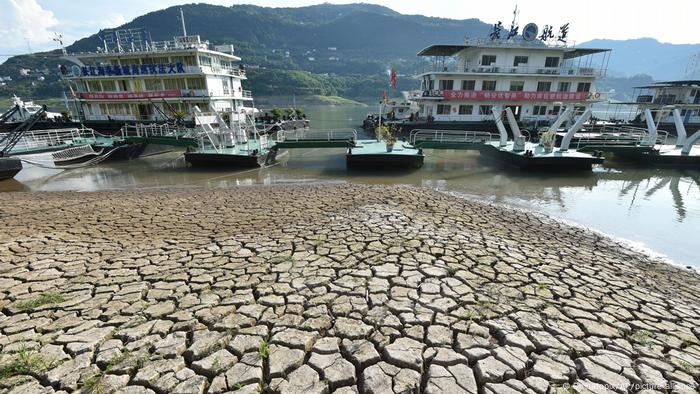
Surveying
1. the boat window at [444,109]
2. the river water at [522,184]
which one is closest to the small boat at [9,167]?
the river water at [522,184]

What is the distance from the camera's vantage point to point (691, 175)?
17.6 meters

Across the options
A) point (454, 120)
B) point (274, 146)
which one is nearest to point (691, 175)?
point (454, 120)

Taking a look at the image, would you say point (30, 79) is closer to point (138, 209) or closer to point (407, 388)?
point (138, 209)

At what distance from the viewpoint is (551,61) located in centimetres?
3000

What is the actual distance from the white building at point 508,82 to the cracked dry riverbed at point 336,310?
2395 cm

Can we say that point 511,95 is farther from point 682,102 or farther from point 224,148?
point 224,148

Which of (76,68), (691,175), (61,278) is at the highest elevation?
(76,68)

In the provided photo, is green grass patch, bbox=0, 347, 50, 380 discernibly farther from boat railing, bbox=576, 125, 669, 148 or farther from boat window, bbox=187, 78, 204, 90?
boat window, bbox=187, 78, 204, 90

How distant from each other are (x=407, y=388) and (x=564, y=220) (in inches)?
376

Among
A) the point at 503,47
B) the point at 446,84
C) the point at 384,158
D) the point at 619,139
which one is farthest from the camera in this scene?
the point at 446,84

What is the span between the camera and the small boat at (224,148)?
1722cm

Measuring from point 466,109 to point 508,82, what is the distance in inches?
169

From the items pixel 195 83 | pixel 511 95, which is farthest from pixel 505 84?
pixel 195 83

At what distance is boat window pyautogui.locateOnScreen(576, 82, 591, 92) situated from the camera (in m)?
30.4
